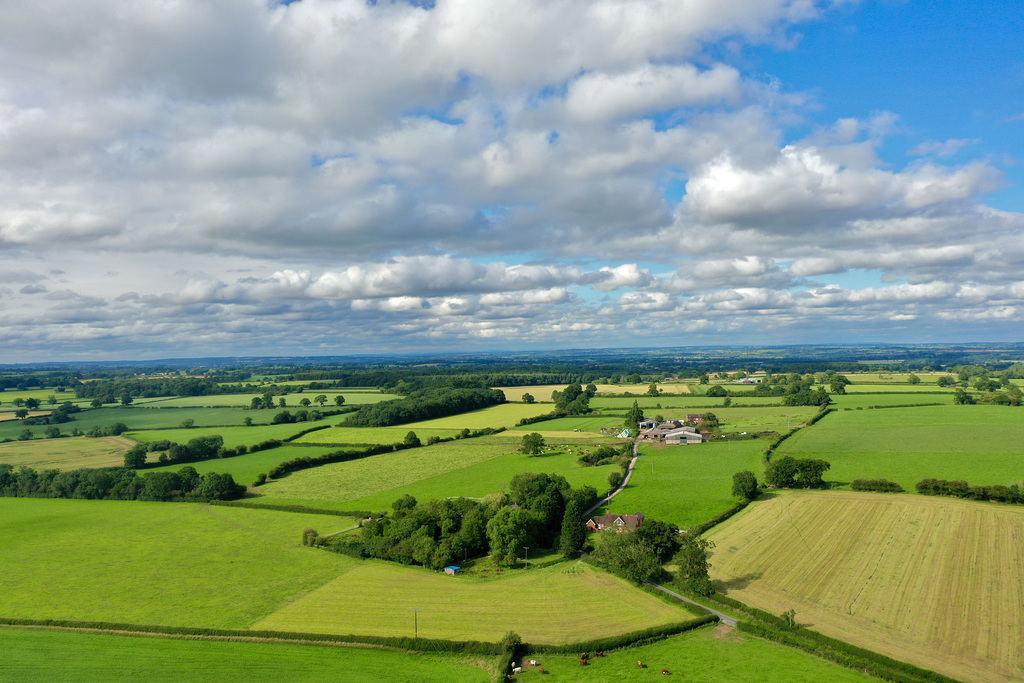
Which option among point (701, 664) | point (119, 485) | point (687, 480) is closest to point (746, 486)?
point (687, 480)

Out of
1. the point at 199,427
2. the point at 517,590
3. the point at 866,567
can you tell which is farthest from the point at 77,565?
the point at 199,427

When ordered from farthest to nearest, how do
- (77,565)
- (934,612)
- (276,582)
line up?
(77,565) → (276,582) → (934,612)

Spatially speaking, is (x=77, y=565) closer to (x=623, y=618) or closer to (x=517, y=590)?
(x=517, y=590)

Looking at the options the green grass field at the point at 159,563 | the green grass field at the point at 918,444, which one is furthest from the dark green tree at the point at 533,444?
the green grass field at the point at 159,563

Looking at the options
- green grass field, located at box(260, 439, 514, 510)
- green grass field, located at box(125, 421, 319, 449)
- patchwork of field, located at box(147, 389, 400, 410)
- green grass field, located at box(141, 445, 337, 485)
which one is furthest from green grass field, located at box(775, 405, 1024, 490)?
patchwork of field, located at box(147, 389, 400, 410)

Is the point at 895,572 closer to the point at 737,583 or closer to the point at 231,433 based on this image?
the point at 737,583
